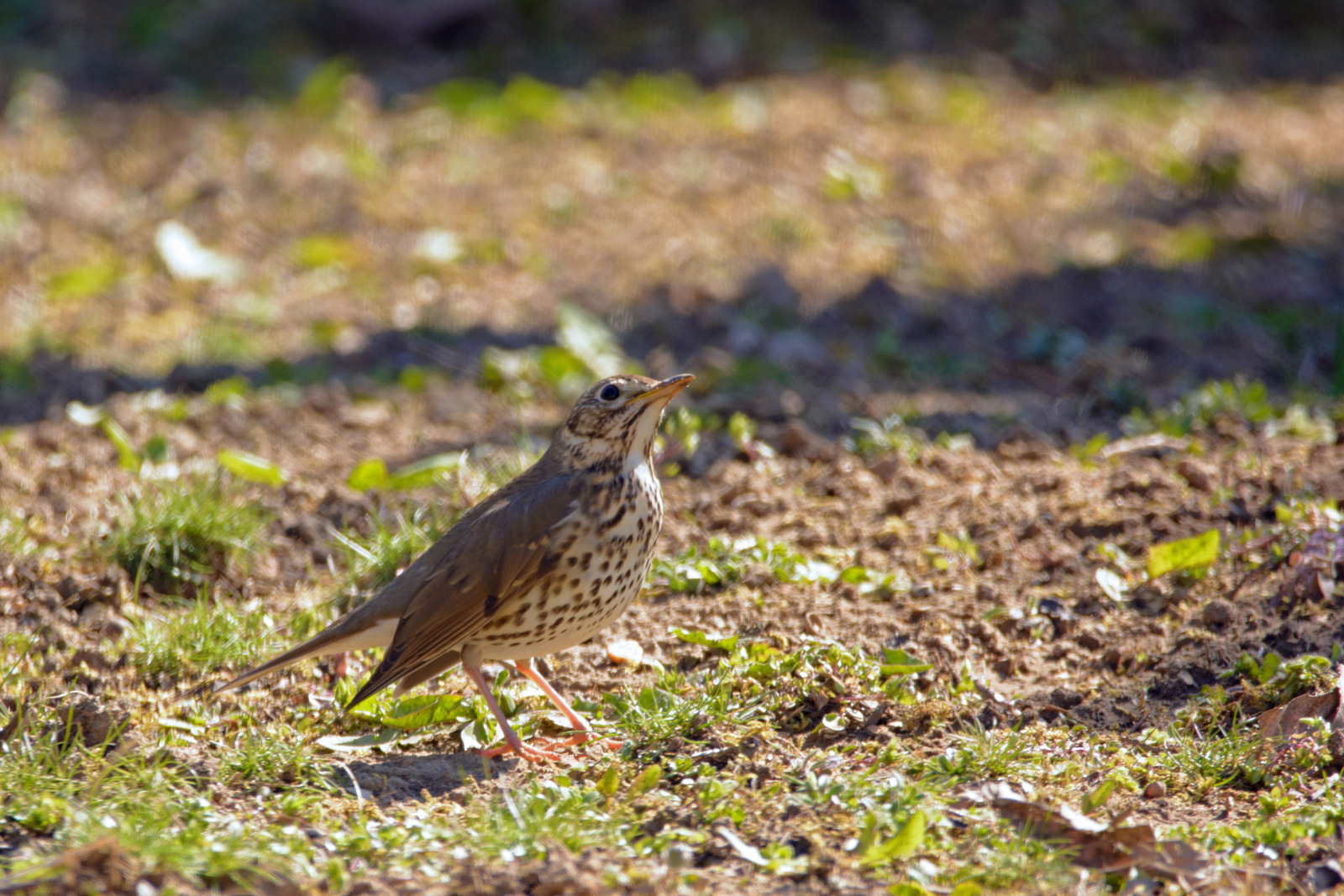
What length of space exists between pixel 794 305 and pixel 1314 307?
9.73 feet

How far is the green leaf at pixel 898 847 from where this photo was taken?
3570 mm

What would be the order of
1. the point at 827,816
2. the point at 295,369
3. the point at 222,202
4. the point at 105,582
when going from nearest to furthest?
1. the point at 827,816
2. the point at 105,582
3. the point at 295,369
4. the point at 222,202

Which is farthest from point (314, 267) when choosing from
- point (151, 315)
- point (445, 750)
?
point (445, 750)

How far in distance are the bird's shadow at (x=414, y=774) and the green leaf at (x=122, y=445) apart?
239 cm

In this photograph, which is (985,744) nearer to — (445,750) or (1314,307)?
(445,750)

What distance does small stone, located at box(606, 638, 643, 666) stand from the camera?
4.84 metres

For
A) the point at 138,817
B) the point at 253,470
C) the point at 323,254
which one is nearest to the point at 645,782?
the point at 138,817

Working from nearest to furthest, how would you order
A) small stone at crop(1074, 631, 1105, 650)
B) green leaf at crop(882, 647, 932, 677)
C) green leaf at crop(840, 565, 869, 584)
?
green leaf at crop(882, 647, 932, 677) → small stone at crop(1074, 631, 1105, 650) → green leaf at crop(840, 565, 869, 584)

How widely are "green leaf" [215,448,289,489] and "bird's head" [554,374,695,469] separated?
1815 mm

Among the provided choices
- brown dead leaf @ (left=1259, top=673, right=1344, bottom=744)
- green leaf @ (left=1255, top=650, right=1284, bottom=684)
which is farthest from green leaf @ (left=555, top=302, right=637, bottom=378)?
brown dead leaf @ (left=1259, top=673, right=1344, bottom=744)

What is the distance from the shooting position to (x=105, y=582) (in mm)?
5199

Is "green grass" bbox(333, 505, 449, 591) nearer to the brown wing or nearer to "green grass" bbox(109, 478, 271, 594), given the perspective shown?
"green grass" bbox(109, 478, 271, 594)

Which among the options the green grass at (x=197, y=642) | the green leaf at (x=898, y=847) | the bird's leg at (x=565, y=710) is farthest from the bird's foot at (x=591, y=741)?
the green grass at (x=197, y=642)

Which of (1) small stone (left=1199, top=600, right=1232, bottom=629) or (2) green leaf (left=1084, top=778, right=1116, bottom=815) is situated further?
(1) small stone (left=1199, top=600, right=1232, bottom=629)
